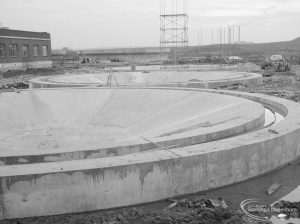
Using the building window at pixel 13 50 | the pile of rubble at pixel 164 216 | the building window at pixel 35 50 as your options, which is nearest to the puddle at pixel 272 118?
the pile of rubble at pixel 164 216

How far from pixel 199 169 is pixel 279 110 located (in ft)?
19.7

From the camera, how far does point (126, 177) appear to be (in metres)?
5.62

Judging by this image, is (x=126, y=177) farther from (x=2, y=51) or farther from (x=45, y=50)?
(x=45, y=50)

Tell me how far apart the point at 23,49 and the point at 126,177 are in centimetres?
3697

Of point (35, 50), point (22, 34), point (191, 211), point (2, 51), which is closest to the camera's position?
point (191, 211)

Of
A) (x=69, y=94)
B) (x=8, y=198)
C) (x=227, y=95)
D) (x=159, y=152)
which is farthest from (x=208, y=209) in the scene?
(x=69, y=94)

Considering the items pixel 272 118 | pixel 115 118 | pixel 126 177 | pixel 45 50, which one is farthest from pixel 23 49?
pixel 126 177

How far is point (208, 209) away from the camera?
5301mm

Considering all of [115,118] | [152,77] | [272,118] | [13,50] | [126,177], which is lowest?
[115,118]

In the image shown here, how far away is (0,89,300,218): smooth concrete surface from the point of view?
5.31m

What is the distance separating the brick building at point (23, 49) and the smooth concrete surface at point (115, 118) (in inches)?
936

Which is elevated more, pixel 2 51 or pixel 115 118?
pixel 2 51

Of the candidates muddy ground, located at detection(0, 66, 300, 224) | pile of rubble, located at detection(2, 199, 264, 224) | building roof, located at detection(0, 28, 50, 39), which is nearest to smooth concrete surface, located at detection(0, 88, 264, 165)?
muddy ground, located at detection(0, 66, 300, 224)

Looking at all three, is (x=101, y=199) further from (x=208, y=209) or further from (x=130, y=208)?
(x=208, y=209)
